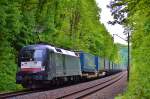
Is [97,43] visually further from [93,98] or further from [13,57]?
[93,98]

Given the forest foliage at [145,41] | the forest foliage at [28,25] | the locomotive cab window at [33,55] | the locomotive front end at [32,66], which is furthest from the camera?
the forest foliage at [28,25]

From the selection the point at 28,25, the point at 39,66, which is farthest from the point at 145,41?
the point at 28,25

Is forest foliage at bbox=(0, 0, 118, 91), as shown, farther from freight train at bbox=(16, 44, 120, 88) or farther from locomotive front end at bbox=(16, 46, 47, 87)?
freight train at bbox=(16, 44, 120, 88)

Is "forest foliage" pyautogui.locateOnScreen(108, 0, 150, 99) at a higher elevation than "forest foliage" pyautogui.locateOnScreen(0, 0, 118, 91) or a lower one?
lower

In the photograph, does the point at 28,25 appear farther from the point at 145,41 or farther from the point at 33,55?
the point at 145,41

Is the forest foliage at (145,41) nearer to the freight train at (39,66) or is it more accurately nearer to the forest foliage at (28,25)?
the freight train at (39,66)

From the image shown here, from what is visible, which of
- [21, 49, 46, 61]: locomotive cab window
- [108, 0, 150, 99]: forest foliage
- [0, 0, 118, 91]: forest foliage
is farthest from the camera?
[0, 0, 118, 91]: forest foliage

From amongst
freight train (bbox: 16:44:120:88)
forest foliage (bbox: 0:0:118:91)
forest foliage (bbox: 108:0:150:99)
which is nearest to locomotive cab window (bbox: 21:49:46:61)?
freight train (bbox: 16:44:120:88)

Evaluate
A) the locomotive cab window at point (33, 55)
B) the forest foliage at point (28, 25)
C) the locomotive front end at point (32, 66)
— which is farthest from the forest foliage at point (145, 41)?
the forest foliage at point (28, 25)

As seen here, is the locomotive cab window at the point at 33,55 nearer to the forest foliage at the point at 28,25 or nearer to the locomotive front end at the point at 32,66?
the locomotive front end at the point at 32,66

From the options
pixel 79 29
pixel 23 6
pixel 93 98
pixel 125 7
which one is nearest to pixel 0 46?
pixel 23 6

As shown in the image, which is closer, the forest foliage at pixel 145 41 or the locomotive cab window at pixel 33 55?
the forest foliage at pixel 145 41

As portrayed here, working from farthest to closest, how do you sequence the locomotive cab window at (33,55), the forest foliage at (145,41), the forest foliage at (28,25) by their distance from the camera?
the forest foliage at (28,25), the locomotive cab window at (33,55), the forest foliage at (145,41)

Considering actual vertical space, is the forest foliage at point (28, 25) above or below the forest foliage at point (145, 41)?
above
